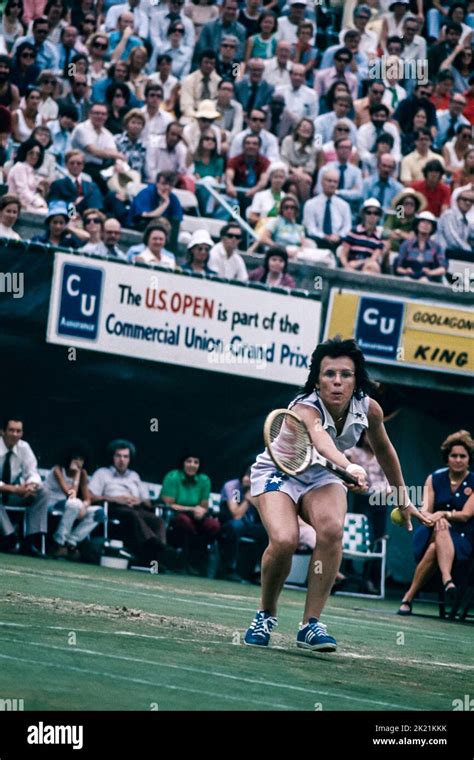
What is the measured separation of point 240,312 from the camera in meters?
17.7

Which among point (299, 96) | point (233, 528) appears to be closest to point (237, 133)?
point (299, 96)

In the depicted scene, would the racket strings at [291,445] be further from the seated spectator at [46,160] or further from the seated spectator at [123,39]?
the seated spectator at [123,39]

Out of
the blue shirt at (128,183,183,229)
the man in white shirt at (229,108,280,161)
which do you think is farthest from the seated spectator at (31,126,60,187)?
the man in white shirt at (229,108,280,161)

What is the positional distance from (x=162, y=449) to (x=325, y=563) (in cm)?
1027

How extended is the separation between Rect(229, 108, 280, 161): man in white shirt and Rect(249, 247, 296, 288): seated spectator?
8.15 feet

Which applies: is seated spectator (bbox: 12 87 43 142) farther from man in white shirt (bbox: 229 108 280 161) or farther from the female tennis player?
the female tennis player

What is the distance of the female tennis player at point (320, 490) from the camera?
30.1 ft

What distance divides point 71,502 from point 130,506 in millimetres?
794

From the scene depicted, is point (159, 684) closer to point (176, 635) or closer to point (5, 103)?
point (176, 635)

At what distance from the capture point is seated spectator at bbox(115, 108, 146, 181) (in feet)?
62.3

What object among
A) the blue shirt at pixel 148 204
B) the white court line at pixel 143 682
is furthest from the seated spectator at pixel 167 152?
the white court line at pixel 143 682

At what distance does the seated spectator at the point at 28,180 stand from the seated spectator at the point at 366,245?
12.4ft

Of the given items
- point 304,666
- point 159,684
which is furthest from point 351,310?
point 159,684

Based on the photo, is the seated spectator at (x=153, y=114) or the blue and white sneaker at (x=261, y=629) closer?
the blue and white sneaker at (x=261, y=629)
